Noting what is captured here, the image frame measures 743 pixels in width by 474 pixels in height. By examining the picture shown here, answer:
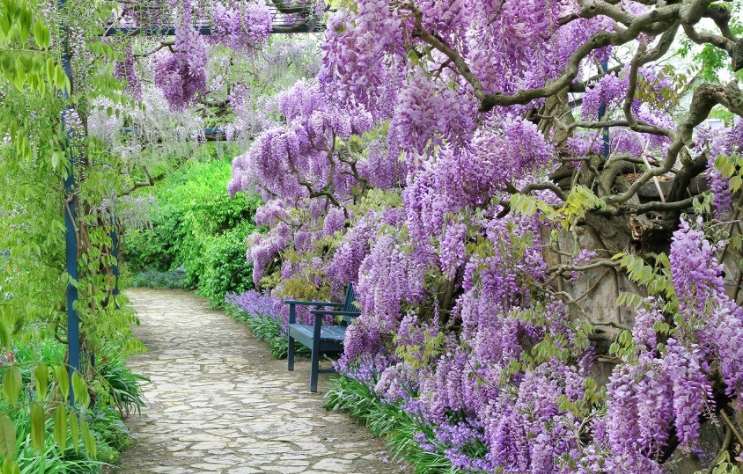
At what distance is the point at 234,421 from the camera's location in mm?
5863

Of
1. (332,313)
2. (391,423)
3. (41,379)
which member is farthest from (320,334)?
(41,379)

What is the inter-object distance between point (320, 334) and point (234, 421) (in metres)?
1.43

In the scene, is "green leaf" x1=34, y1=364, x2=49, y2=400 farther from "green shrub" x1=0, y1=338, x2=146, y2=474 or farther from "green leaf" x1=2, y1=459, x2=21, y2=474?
"green shrub" x1=0, y1=338, x2=146, y2=474

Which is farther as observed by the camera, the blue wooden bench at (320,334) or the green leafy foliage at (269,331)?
the green leafy foliage at (269,331)

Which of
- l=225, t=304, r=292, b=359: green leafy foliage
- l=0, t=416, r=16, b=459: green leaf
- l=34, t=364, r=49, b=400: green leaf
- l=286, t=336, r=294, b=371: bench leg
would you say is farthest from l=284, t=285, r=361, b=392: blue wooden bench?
l=0, t=416, r=16, b=459: green leaf

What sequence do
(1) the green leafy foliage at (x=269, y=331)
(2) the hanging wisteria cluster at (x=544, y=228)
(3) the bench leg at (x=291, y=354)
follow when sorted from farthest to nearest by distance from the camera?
(1) the green leafy foliage at (x=269, y=331) < (3) the bench leg at (x=291, y=354) < (2) the hanging wisteria cluster at (x=544, y=228)

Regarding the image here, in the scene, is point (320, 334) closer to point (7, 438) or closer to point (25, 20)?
point (25, 20)

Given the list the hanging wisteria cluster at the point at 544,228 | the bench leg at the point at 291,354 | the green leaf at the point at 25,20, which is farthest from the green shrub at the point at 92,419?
the bench leg at the point at 291,354

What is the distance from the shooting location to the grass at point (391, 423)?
4426mm

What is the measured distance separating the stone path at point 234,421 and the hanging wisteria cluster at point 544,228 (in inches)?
20.1

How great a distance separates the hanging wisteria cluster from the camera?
2723 millimetres

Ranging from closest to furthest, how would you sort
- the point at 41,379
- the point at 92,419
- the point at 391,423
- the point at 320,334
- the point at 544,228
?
the point at 41,379, the point at 544,228, the point at 92,419, the point at 391,423, the point at 320,334

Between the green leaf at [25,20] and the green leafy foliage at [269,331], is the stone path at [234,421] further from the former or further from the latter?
the green leaf at [25,20]

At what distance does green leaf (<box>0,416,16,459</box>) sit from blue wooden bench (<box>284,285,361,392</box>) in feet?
17.7
